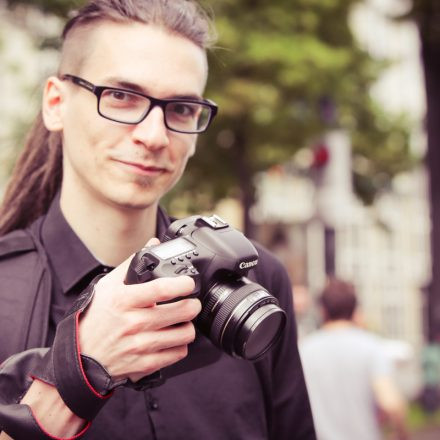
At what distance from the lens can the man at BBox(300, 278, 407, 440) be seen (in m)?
4.38

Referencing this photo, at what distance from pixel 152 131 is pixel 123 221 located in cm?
25

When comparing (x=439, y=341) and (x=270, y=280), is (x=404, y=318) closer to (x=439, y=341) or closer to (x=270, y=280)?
(x=439, y=341)

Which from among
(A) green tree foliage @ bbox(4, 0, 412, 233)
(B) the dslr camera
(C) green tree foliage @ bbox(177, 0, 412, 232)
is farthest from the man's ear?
(C) green tree foliage @ bbox(177, 0, 412, 232)

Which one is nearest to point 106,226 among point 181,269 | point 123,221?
point 123,221

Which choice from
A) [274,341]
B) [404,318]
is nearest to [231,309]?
[274,341]

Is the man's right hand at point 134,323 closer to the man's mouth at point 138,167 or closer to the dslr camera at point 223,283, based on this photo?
the dslr camera at point 223,283

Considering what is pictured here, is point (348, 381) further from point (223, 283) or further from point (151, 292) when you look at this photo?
point (151, 292)

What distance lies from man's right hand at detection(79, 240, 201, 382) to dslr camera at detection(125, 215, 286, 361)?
8cm

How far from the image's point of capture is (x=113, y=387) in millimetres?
1494

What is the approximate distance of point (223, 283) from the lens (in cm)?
168

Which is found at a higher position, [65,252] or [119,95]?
[119,95]

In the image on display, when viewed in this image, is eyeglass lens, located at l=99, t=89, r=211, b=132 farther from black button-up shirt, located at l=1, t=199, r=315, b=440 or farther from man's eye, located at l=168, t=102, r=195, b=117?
black button-up shirt, located at l=1, t=199, r=315, b=440

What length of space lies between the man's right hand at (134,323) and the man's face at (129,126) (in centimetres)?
42

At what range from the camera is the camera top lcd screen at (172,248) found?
1.59m
